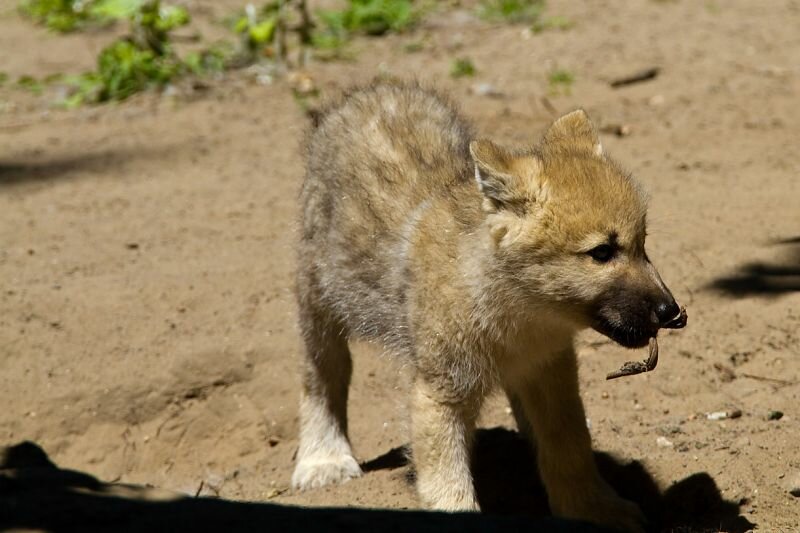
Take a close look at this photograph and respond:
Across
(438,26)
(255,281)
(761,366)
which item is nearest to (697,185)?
(761,366)

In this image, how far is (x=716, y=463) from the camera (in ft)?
17.8

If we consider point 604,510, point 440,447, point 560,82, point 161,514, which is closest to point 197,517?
point 161,514

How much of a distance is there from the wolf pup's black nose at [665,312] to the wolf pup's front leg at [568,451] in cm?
81

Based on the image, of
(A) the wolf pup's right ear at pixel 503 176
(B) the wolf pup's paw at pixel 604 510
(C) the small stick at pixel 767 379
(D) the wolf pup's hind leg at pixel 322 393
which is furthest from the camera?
(D) the wolf pup's hind leg at pixel 322 393

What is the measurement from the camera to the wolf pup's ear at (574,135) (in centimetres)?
531

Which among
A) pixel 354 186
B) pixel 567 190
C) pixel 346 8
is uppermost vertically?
pixel 567 190

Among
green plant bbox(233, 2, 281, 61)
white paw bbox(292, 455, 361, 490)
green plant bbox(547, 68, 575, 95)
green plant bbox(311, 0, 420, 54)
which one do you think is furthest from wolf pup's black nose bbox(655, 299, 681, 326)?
green plant bbox(311, 0, 420, 54)

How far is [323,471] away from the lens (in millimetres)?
6242

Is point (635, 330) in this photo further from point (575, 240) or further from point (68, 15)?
point (68, 15)

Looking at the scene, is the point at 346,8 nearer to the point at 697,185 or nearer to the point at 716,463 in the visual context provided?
the point at 697,185

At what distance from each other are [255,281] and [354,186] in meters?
2.16

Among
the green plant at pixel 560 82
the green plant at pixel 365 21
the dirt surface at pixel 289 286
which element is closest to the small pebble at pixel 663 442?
the dirt surface at pixel 289 286

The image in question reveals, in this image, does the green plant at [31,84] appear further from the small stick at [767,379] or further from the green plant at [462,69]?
the small stick at [767,379]

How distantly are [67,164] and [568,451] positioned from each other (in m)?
6.39
